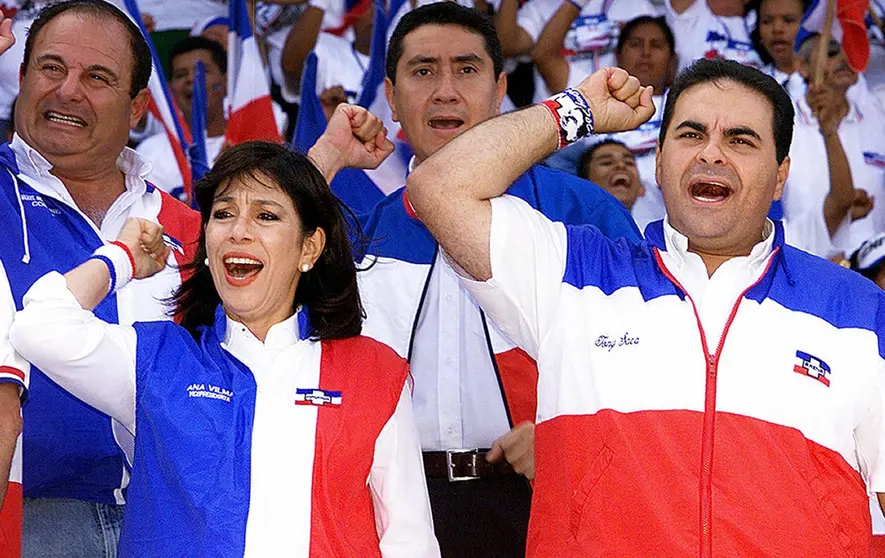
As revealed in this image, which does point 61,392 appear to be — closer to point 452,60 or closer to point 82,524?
point 82,524

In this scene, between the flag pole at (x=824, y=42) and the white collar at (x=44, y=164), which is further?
the flag pole at (x=824, y=42)

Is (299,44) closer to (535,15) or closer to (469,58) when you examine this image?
(535,15)

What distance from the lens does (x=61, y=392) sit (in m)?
3.63

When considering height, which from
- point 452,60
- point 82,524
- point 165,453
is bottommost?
point 82,524

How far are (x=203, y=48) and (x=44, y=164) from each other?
3573 millimetres

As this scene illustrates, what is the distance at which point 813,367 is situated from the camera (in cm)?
319

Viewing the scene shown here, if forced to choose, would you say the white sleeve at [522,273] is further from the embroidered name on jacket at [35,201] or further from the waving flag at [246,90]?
the waving flag at [246,90]

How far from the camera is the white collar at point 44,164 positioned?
3945 millimetres

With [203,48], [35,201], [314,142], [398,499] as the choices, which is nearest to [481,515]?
[398,499]

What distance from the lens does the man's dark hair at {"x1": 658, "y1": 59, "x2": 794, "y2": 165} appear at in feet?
11.6

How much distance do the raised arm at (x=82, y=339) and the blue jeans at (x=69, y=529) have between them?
1.58 ft

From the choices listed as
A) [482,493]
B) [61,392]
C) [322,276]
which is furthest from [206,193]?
[482,493]

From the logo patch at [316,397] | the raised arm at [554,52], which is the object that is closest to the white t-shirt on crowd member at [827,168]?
the raised arm at [554,52]

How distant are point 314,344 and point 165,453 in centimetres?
48
